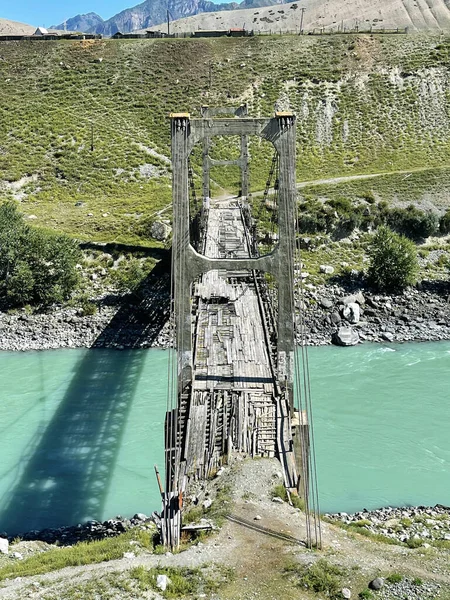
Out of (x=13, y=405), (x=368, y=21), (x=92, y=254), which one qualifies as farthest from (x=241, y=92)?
(x=368, y=21)

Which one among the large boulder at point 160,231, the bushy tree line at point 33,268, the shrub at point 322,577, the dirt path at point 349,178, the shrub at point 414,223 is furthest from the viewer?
the dirt path at point 349,178

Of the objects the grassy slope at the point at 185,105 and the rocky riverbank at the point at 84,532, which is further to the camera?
the grassy slope at the point at 185,105

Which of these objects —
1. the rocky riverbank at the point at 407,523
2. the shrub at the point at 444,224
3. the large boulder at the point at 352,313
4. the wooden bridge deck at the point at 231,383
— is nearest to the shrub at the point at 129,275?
the wooden bridge deck at the point at 231,383

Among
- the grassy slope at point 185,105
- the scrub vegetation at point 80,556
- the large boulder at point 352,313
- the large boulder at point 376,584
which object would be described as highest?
the grassy slope at point 185,105

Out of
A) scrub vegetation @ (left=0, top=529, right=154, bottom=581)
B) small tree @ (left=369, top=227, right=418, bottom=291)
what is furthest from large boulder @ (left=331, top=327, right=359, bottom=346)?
scrub vegetation @ (left=0, top=529, right=154, bottom=581)

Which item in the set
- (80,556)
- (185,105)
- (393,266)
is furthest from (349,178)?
(80,556)

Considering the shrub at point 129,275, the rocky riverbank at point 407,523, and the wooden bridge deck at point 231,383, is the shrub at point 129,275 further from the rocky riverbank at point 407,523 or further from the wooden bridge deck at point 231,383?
the rocky riverbank at point 407,523

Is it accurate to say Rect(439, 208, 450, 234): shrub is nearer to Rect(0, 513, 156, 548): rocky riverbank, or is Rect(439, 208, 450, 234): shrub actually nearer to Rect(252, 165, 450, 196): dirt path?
Rect(252, 165, 450, 196): dirt path

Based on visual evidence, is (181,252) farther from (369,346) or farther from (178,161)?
(369,346)
